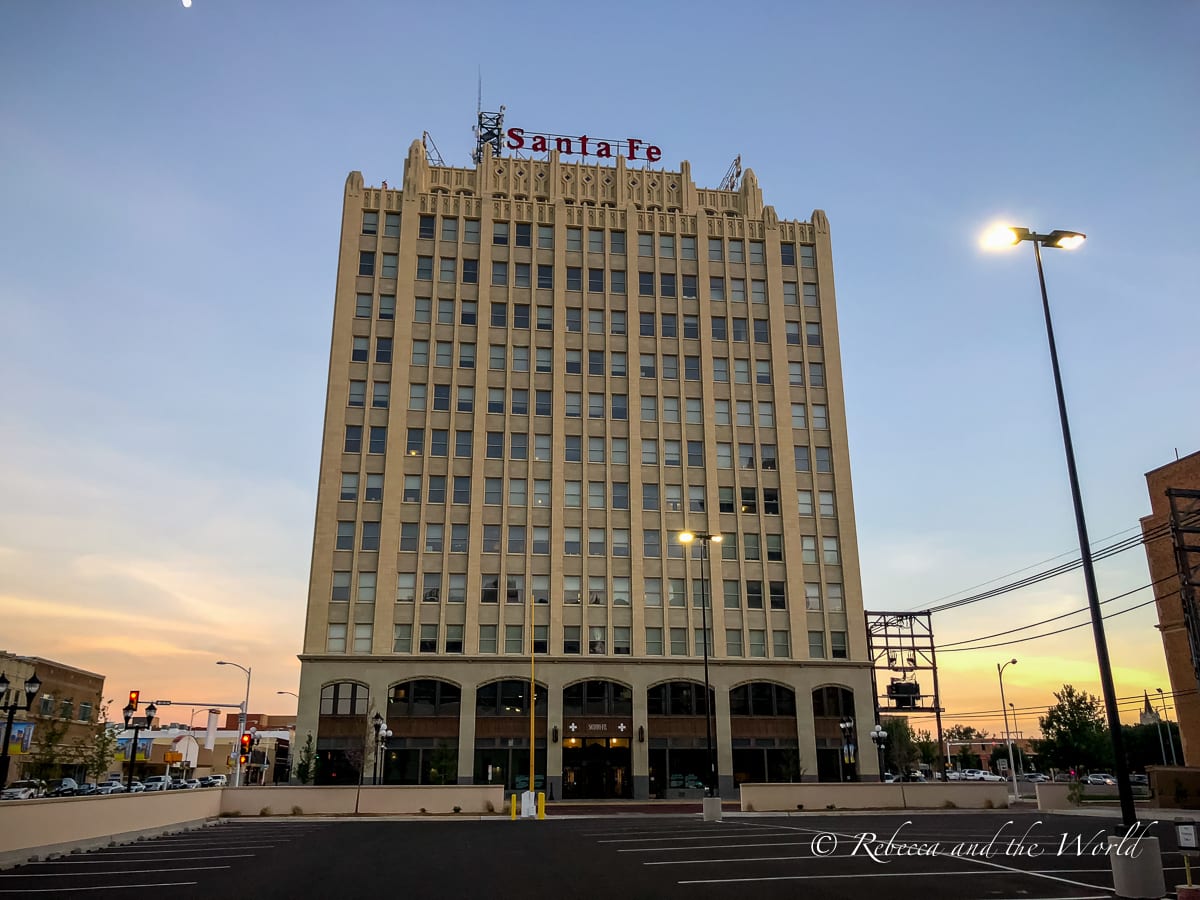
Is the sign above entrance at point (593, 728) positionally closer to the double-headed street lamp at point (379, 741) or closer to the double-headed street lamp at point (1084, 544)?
the double-headed street lamp at point (379, 741)

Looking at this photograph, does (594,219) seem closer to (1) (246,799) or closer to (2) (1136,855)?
(1) (246,799)

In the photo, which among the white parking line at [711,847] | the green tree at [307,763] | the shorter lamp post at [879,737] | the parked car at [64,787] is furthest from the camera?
the parked car at [64,787]

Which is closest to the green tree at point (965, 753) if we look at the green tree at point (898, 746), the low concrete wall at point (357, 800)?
the green tree at point (898, 746)

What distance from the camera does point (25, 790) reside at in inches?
2143

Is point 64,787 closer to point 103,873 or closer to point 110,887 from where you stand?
point 103,873

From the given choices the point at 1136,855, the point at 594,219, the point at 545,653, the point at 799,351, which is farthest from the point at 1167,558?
the point at 1136,855

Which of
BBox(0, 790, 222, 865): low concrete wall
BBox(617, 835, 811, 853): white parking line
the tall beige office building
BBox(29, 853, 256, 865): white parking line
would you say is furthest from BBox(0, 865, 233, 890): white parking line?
the tall beige office building

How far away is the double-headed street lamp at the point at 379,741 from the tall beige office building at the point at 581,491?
84cm

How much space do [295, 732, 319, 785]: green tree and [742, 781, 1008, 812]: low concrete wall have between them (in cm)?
2723

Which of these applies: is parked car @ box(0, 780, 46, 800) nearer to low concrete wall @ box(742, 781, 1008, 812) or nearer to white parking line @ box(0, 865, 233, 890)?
white parking line @ box(0, 865, 233, 890)

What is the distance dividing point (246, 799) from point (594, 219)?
48.6 metres

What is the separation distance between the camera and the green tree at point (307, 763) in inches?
2098

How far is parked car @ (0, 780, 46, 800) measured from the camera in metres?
47.4

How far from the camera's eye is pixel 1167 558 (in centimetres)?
5925
